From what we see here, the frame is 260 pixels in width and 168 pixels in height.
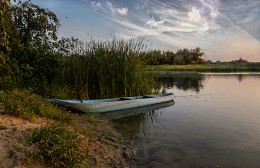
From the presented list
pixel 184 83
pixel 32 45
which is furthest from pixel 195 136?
pixel 184 83

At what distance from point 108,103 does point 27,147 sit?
526 centimetres

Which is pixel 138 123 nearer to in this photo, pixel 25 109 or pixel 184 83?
pixel 25 109

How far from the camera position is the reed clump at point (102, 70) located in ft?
32.9

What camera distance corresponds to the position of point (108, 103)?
9023 millimetres

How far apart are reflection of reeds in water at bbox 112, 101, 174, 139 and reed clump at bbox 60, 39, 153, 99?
1.30 metres

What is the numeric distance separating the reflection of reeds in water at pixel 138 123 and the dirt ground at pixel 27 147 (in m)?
0.74

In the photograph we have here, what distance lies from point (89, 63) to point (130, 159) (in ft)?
19.9

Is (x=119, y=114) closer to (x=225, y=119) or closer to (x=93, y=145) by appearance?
(x=225, y=119)

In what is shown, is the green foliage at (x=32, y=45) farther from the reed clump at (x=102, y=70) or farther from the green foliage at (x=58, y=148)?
the green foliage at (x=58, y=148)

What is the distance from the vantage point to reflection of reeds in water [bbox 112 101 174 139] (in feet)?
22.0

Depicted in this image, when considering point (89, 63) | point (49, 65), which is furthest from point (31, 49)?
point (89, 63)

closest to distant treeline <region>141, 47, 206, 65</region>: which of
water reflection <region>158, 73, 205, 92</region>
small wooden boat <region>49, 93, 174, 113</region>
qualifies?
water reflection <region>158, 73, 205, 92</region>

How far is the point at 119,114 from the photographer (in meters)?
9.11

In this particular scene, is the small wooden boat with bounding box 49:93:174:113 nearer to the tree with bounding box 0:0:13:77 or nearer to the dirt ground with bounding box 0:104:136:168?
the tree with bounding box 0:0:13:77
